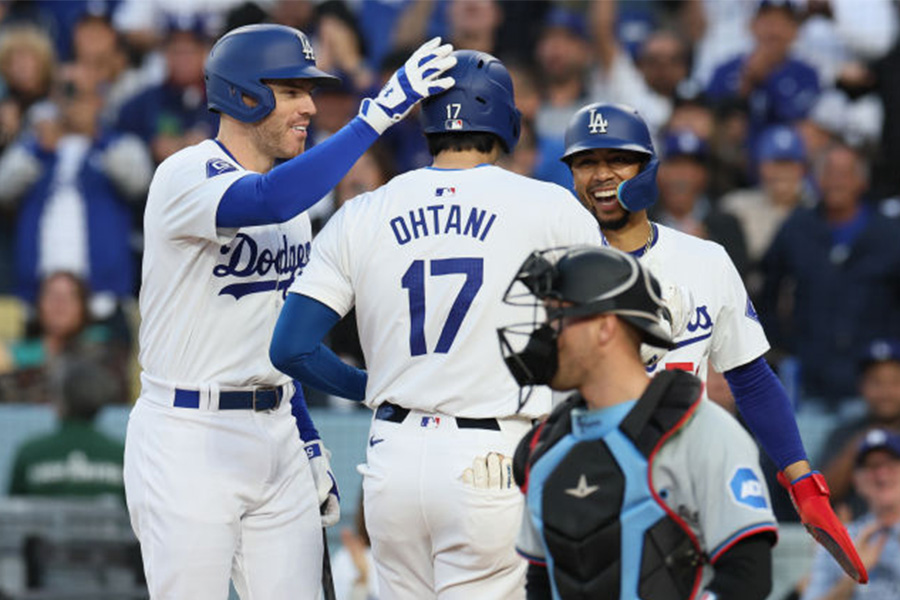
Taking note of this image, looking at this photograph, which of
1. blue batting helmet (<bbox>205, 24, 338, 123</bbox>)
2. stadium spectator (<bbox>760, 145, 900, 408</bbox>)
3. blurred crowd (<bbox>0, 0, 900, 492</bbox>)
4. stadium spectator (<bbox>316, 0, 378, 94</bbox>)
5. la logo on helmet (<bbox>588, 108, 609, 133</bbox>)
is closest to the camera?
blue batting helmet (<bbox>205, 24, 338, 123</bbox>)

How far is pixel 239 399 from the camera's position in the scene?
195 inches

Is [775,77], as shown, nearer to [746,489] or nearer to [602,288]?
[602,288]

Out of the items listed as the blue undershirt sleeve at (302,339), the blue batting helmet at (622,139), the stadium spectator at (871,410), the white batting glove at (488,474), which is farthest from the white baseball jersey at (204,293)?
the stadium spectator at (871,410)

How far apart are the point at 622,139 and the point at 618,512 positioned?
193 centimetres

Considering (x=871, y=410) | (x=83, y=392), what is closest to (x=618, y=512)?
(x=871, y=410)

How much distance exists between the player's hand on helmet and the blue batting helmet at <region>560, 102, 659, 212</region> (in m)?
0.68

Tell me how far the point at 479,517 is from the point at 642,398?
41.7 inches

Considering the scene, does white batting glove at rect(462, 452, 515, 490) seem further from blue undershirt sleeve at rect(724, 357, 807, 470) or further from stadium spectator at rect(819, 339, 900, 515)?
stadium spectator at rect(819, 339, 900, 515)

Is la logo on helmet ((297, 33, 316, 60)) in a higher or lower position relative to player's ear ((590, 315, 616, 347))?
higher

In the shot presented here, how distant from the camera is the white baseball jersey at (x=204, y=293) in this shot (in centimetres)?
490

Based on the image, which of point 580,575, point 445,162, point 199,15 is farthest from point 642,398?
point 199,15

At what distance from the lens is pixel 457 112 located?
4.71 metres

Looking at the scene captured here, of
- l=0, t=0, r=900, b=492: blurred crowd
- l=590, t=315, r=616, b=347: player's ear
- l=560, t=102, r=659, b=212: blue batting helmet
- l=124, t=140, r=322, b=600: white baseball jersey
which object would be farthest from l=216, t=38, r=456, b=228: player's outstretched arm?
l=0, t=0, r=900, b=492: blurred crowd

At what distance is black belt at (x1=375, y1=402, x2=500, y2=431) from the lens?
4574mm
